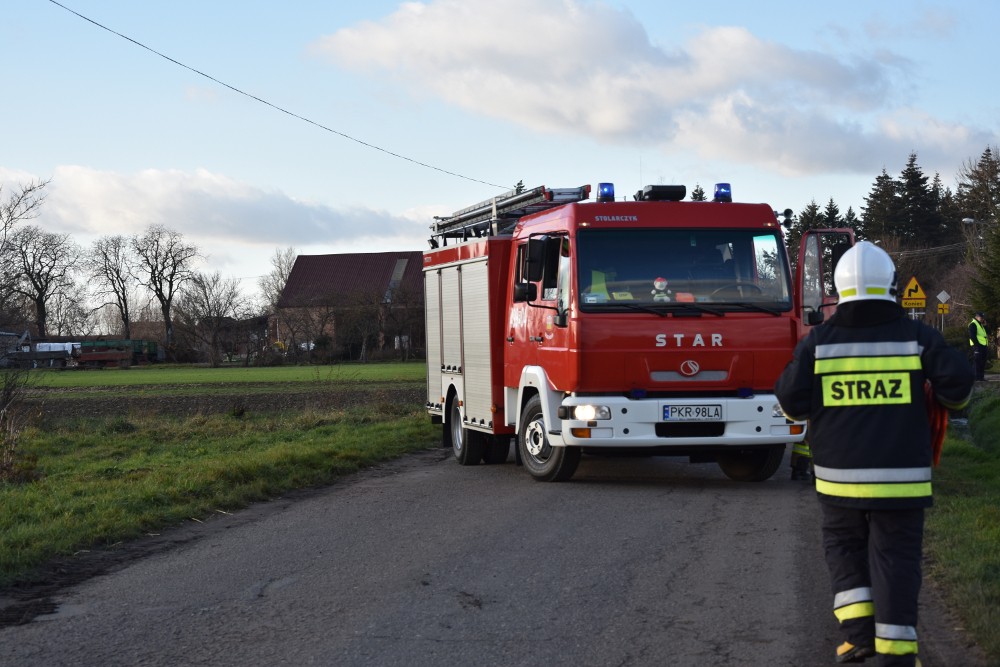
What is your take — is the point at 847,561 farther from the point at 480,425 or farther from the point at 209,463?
the point at 209,463

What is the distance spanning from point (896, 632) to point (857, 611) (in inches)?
8.3

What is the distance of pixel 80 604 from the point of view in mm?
6812

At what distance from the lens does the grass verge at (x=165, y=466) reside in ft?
31.0

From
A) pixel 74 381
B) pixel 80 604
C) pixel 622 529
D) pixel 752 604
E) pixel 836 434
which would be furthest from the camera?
pixel 74 381

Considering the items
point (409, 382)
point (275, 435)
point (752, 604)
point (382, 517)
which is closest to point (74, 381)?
point (409, 382)

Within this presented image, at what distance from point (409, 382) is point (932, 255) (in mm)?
58650

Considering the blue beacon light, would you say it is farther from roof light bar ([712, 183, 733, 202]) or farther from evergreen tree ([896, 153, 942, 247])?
evergreen tree ([896, 153, 942, 247])

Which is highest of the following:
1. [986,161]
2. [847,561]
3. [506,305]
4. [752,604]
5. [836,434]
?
[986,161]

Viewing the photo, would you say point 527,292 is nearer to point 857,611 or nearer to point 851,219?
point 857,611

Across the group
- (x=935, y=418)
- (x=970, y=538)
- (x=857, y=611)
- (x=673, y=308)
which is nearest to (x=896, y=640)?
(x=857, y=611)

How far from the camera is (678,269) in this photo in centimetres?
1141

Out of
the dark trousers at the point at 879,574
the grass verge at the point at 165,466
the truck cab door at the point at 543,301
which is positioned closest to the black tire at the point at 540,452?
the truck cab door at the point at 543,301

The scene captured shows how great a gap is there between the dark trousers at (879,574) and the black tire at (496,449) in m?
9.14

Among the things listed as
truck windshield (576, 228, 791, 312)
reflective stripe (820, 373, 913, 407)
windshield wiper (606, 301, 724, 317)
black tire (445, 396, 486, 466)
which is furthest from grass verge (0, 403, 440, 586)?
reflective stripe (820, 373, 913, 407)
